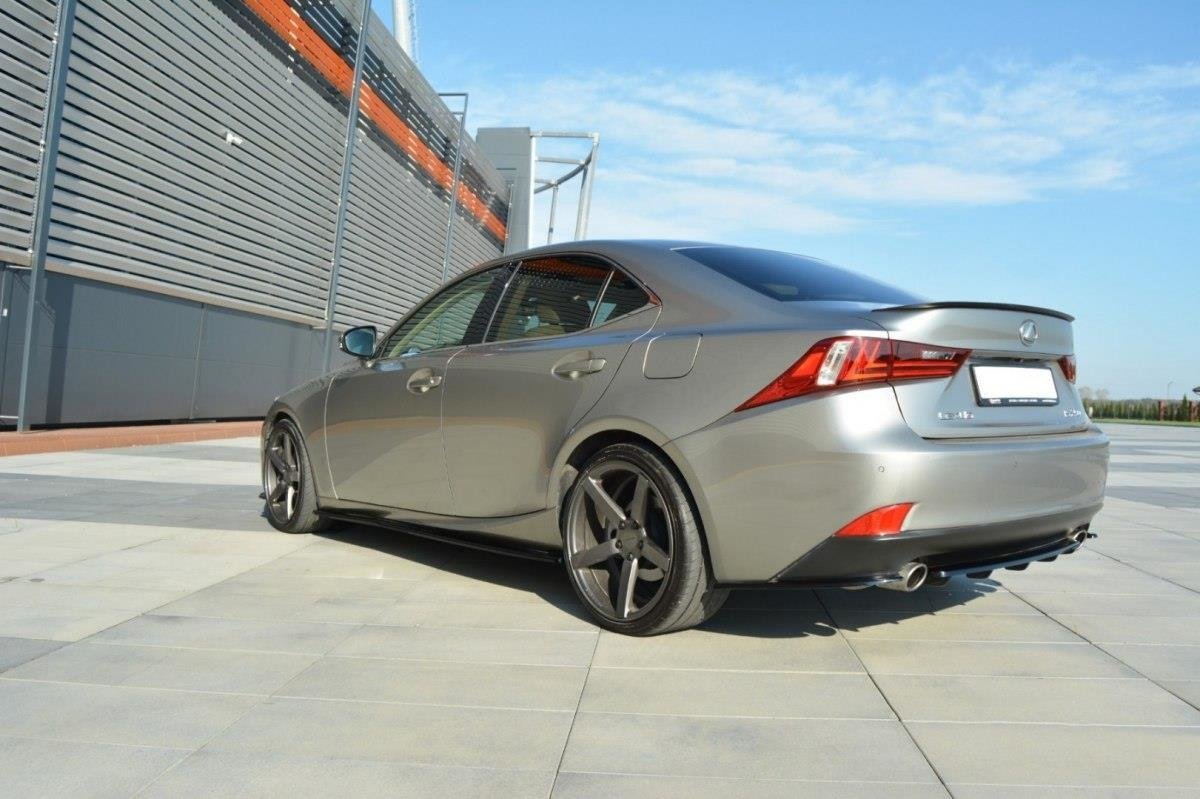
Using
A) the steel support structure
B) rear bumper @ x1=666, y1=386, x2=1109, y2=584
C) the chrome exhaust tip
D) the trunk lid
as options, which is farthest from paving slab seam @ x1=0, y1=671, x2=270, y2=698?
the steel support structure

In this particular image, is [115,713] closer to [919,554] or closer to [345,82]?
[919,554]

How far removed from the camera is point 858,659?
3641 mm

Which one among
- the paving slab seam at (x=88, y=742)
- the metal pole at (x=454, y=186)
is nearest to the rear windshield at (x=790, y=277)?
the paving slab seam at (x=88, y=742)

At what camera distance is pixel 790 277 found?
4.08 m

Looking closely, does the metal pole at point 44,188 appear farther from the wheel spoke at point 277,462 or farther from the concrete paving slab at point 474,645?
the concrete paving slab at point 474,645

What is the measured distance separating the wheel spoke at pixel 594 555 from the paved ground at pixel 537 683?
0.24 meters

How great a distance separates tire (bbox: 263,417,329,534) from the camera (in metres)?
5.79

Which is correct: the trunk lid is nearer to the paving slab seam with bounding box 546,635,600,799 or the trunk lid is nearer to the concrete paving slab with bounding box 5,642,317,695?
the paving slab seam with bounding box 546,635,600,799

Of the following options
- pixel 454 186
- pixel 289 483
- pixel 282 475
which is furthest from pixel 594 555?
pixel 454 186

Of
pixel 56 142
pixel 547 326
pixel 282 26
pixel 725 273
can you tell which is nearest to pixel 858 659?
pixel 725 273

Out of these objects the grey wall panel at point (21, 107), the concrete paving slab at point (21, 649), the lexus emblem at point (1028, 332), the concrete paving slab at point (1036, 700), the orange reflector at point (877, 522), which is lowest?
the concrete paving slab at point (21, 649)

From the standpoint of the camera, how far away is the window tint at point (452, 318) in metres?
4.84

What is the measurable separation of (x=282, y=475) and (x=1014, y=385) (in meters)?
3.95

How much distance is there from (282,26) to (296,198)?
8.03 ft
